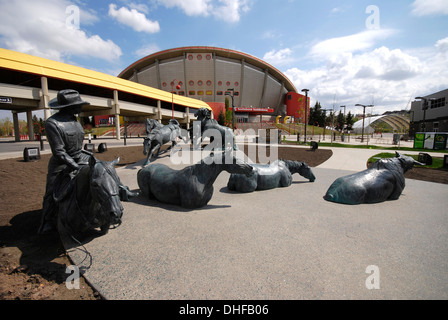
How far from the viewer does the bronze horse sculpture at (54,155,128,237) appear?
Result: 2580mm

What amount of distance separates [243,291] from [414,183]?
873cm

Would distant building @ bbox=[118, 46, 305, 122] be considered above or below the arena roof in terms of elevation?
below

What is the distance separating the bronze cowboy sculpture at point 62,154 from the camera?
121 inches

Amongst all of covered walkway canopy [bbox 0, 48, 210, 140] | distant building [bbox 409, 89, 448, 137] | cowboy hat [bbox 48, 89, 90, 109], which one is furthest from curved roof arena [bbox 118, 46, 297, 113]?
cowboy hat [bbox 48, 89, 90, 109]

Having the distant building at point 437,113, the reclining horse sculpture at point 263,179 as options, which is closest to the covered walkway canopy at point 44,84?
the reclining horse sculpture at point 263,179

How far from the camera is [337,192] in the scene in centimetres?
540

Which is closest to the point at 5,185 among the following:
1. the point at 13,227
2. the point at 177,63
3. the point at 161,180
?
the point at 13,227

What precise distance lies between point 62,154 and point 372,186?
261 inches

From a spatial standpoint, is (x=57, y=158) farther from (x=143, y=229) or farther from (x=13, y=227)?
(x=13, y=227)

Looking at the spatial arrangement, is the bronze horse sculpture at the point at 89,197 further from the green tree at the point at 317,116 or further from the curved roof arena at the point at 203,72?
the green tree at the point at 317,116

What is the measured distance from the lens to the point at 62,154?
3.04 m

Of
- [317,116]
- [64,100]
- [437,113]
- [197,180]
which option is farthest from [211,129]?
[317,116]

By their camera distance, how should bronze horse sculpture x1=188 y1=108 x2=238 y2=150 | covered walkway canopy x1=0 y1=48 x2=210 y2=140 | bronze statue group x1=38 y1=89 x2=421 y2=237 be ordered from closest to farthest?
bronze statue group x1=38 y1=89 x2=421 y2=237
bronze horse sculpture x1=188 y1=108 x2=238 y2=150
covered walkway canopy x1=0 y1=48 x2=210 y2=140

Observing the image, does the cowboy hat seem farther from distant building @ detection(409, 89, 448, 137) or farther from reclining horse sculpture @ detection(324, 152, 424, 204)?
distant building @ detection(409, 89, 448, 137)
